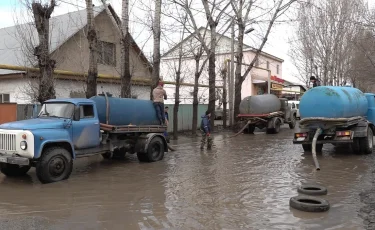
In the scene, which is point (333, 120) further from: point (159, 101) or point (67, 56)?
point (67, 56)

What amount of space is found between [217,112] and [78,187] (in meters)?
23.1

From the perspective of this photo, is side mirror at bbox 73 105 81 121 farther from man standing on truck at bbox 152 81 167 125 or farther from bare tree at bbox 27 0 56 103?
man standing on truck at bbox 152 81 167 125

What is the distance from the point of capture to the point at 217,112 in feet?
100

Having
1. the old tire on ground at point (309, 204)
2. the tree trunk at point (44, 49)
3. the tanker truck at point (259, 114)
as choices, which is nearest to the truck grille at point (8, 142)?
the tree trunk at point (44, 49)

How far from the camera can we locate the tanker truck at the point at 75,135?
27.0 feet

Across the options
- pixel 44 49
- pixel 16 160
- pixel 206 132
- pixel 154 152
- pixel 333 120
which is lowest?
pixel 154 152

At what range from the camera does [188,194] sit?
7445 millimetres

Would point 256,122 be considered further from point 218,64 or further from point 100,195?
point 100,195

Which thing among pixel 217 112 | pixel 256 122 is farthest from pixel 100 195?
pixel 217 112

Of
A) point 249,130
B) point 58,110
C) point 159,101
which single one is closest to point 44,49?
point 58,110

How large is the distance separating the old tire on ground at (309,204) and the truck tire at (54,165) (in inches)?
209

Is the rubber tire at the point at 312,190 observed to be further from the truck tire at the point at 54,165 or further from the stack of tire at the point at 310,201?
the truck tire at the point at 54,165

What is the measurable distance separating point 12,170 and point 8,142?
1.15 m

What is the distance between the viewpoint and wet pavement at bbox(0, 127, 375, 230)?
18.8 feet
